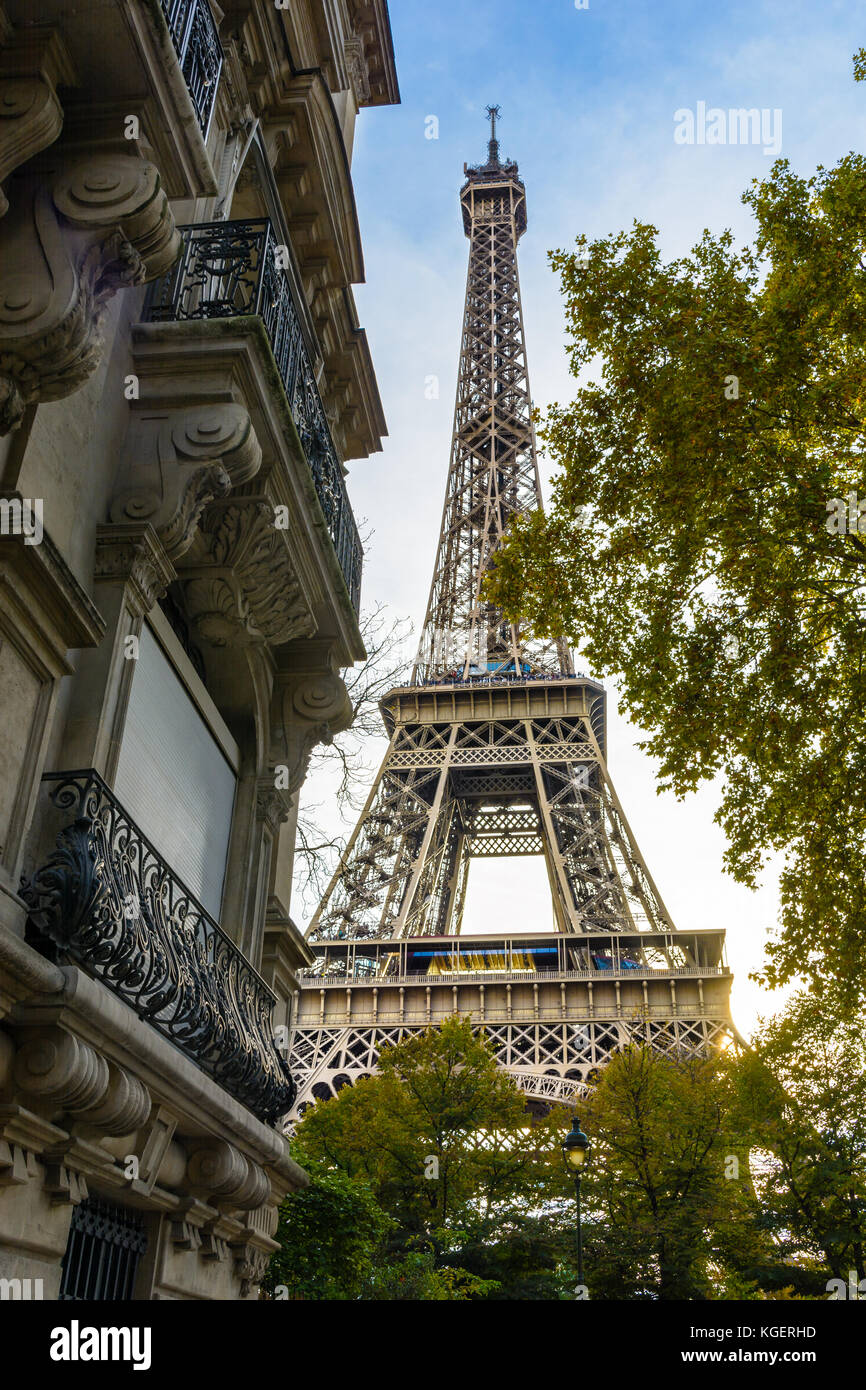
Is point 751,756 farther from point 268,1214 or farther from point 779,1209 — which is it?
point 779,1209

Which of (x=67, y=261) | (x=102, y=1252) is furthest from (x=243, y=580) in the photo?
(x=102, y=1252)

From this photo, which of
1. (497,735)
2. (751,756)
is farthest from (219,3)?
(497,735)

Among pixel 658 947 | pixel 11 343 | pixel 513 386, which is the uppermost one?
pixel 513 386

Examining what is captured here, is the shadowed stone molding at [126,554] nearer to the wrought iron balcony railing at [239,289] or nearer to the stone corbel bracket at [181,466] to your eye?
the stone corbel bracket at [181,466]

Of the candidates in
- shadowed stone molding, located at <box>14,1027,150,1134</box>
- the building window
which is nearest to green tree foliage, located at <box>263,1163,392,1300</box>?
the building window

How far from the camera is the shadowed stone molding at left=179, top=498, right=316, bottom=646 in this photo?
316 inches

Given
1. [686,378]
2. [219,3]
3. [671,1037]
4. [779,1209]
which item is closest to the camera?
[219,3]

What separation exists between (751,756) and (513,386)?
207ft

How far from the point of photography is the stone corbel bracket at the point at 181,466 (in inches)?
271

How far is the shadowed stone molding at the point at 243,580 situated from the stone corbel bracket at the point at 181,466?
793 millimetres

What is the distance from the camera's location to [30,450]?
5.87 meters

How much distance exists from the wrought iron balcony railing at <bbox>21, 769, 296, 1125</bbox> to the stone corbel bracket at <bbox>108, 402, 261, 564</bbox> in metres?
1.85

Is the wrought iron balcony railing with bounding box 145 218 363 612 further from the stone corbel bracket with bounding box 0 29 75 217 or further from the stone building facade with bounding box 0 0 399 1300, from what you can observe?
the stone corbel bracket with bounding box 0 29 75 217

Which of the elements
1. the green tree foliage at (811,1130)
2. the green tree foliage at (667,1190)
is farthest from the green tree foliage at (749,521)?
the green tree foliage at (667,1190)
